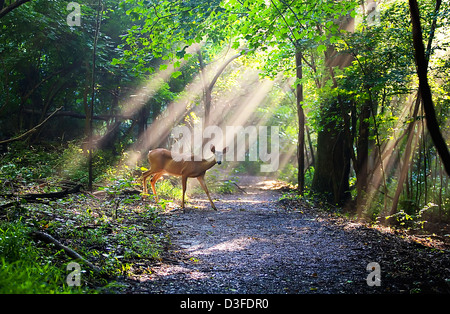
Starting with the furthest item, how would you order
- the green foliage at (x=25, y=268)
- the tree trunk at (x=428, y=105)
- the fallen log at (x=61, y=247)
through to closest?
the fallen log at (x=61, y=247)
the tree trunk at (x=428, y=105)
the green foliage at (x=25, y=268)

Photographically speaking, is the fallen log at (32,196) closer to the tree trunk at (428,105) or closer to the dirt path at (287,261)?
the dirt path at (287,261)

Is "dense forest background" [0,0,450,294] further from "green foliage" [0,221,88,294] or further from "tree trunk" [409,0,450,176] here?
"green foliage" [0,221,88,294]

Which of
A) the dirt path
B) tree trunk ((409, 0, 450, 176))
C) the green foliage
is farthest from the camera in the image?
the dirt path

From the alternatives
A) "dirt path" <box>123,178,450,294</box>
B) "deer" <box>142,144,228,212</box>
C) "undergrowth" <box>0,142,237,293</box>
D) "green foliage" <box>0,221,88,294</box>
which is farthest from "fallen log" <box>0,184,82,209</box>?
"deer" <box>142,144,228,212</box>

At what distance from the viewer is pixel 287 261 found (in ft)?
16.3

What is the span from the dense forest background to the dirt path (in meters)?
1.75

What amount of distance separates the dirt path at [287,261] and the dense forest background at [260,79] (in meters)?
1.75

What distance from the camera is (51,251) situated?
390 centimetres

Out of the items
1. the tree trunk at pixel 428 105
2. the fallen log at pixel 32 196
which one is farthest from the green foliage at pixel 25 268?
the tree trunk at pixel 428 105

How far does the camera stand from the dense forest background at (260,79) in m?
6.88

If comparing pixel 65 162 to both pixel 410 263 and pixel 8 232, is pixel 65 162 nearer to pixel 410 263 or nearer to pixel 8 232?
pixel 8 232

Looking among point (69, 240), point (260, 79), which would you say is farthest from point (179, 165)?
point (69, 240)

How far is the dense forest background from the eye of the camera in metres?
6.88
